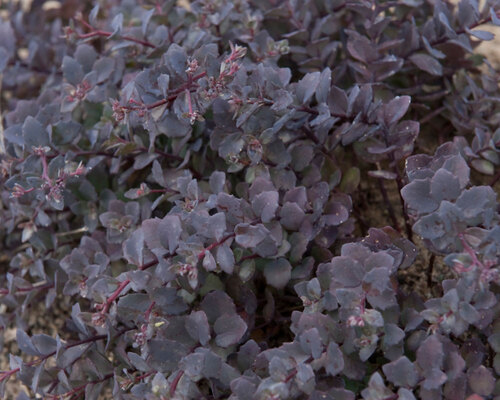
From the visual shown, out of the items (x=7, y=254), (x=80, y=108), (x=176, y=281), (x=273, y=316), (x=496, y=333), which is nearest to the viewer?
(x=496, y=333)

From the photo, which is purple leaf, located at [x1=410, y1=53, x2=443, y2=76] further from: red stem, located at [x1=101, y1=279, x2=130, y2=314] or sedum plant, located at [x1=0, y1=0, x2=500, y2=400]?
red stem, located at [x1=101, y1=279, x2=130, y2=314]

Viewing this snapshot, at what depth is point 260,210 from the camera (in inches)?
51.1

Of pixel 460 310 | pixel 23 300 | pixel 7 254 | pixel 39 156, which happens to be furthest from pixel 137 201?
pixel 460 310

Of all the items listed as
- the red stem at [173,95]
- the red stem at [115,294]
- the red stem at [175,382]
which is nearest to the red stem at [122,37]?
the red stem at [173,95]

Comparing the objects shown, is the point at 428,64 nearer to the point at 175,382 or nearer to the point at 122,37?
the point at 122,37

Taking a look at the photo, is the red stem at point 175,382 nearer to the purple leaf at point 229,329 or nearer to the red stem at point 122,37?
the purple leaf at point 229,329

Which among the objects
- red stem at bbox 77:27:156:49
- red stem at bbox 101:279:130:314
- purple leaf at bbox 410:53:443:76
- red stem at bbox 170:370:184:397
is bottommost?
red stem at bbox 170:370:184:397

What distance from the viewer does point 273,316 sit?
1.43m

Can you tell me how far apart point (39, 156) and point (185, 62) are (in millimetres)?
421

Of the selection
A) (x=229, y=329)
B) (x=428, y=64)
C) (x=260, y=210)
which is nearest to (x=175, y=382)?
(x=229, y=329)

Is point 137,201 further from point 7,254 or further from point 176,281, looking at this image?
point 7,254

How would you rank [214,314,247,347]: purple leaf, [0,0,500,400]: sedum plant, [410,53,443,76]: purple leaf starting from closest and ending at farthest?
1. [0,0,500,400]: sedum plant
2. [214,314,247,347]: purple leaf
3. [410,53,443,76]: purple leaf

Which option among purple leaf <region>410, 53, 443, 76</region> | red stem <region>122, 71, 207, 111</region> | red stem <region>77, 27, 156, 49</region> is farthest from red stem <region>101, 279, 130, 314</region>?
purple leaf <region>410, 53, 443, 76</region>

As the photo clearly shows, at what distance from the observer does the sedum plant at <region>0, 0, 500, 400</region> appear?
114cm
